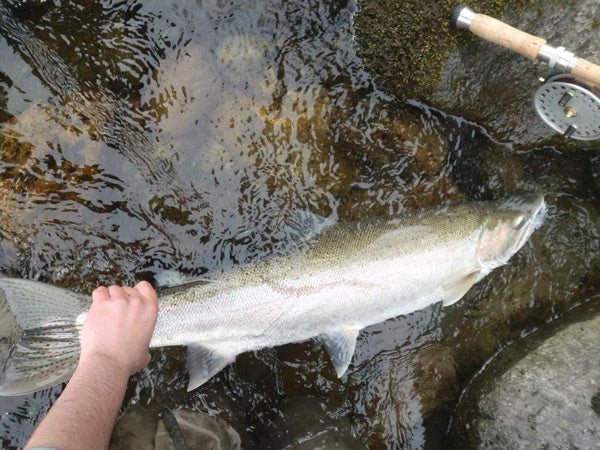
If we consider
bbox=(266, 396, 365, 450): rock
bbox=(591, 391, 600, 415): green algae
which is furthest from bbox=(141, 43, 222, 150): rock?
bbox=(591, 391, 600, 415): green algae

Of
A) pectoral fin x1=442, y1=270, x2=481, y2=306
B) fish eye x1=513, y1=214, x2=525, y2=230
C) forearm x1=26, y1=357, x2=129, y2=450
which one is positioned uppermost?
fish eye x1=513, y1=214, x2=525, y2=230

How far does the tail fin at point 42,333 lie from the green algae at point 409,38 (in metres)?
2.53

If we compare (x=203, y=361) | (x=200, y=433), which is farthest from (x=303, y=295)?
(x=200, y=433)

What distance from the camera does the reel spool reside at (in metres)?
2.74

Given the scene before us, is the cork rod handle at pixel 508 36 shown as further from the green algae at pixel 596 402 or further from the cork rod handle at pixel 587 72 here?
the green algae at pixel 596 402

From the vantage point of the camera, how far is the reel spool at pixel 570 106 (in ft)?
8.99

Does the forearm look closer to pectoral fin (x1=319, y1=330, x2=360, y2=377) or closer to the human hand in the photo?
the human hand

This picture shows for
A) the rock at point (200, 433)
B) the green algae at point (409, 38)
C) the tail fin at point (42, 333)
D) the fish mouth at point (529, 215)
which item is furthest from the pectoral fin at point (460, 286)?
the tail fin at point (42, 333)

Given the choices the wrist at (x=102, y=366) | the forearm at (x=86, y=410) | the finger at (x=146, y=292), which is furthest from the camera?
the finger at (x=146, y=292)

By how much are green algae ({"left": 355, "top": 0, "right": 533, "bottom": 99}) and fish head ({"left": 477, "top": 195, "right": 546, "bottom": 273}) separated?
3.33 feet

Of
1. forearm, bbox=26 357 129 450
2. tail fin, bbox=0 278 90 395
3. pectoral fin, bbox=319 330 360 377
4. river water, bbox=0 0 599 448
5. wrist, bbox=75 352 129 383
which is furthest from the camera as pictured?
river water, bbox=0 0 599 448

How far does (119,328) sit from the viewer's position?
8.27 feet

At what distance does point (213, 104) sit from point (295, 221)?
109 centimetres

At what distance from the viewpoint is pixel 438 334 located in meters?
3.90
